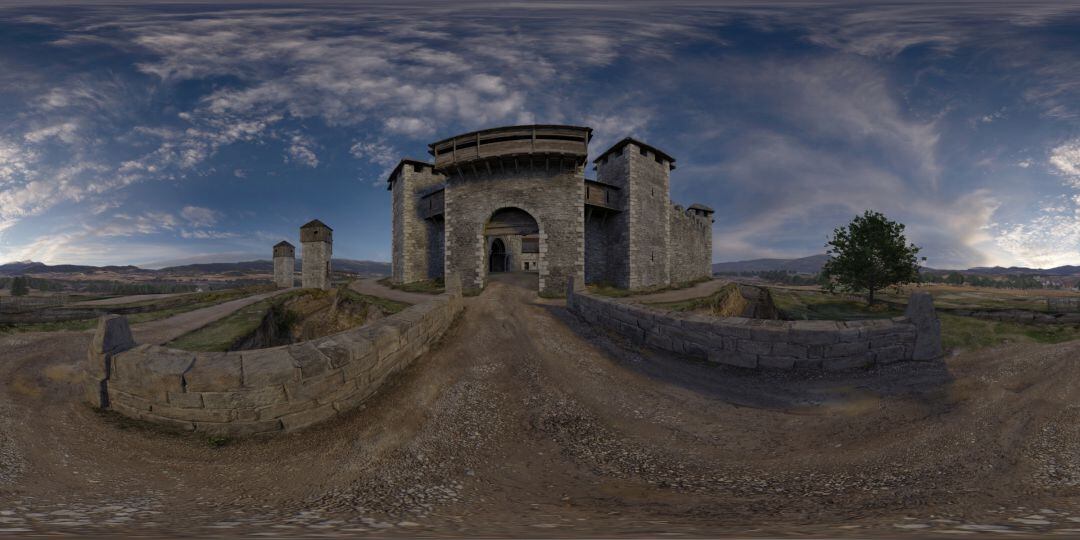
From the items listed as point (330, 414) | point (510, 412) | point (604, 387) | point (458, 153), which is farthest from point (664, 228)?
point (330, 414)

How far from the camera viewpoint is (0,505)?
A: 3.20 m

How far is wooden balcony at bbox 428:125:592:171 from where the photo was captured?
18.6m

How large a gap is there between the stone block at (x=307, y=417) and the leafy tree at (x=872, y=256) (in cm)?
3256

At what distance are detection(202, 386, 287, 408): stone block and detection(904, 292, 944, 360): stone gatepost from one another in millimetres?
11313

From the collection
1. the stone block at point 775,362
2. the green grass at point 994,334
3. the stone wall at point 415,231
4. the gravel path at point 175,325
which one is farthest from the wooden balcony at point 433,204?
the green grass at point 994,334

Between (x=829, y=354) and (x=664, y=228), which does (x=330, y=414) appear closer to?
(x=829, y=354)

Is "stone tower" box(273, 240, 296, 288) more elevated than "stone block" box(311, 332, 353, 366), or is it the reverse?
"stone tower" box(273, 240, 296, 288)

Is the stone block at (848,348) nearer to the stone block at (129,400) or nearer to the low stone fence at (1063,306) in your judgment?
the stone block at (129,400)

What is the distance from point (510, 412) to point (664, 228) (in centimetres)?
2155

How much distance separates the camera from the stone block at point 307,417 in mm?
4934

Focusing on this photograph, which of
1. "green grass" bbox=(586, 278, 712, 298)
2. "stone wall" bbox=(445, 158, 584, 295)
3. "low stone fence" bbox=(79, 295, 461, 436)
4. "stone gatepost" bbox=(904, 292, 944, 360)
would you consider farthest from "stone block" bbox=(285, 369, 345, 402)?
"green grass" bbox=(586, 278, 712, 298)

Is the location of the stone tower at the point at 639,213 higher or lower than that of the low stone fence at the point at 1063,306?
higher

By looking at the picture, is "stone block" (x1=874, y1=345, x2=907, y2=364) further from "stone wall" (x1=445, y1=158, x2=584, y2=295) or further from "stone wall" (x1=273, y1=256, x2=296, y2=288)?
"stone wall" (x1=273, y1=256, x2=296, y2=288)

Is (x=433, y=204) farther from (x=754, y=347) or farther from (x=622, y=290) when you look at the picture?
(x=754, y=347)
